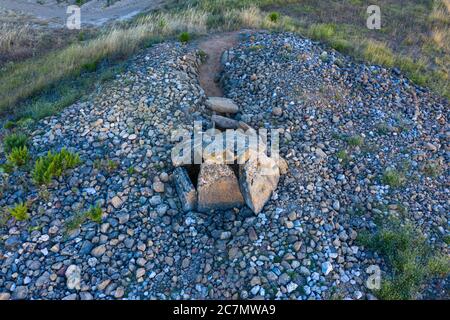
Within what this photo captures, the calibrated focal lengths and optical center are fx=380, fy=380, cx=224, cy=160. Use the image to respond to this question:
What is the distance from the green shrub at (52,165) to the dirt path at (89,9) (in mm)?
18245

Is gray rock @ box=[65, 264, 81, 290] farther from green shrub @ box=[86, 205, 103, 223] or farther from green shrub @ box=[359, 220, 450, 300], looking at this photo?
green shrub @ box=[359, 220, 450, 300]

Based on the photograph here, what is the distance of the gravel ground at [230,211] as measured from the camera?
19.0ft

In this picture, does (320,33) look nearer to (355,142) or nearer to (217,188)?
(355,142)

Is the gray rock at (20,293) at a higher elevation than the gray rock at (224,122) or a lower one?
lower

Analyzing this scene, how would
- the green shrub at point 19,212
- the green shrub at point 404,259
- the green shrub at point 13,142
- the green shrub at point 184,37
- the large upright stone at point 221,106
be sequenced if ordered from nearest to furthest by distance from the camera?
the green shrub at point 404,259 < the green shrub at point 19,212 < the green shrub at point 13,142 < the large upright stone at point 221,106 < the green shrub at point 184,37

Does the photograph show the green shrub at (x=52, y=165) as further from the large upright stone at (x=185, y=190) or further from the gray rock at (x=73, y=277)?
the large upright stone at (x=185, y=190)

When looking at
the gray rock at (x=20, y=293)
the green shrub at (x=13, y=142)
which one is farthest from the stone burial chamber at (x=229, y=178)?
the green shrub at (x=13, y=142)

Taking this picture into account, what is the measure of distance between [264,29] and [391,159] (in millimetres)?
6893

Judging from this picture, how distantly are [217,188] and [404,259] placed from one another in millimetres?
3263

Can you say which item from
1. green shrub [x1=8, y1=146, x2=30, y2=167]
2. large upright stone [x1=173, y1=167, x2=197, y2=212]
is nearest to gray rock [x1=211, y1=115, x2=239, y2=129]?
large upright stone [x1=173, y1=167, x2=197, y2=212]

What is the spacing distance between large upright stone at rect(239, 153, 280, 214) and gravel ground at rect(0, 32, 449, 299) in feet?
0.63

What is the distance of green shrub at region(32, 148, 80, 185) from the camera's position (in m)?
6.97

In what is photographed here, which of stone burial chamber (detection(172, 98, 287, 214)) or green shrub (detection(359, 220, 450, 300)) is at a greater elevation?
stone burial chamber (detection(172, 98, 287, 214))

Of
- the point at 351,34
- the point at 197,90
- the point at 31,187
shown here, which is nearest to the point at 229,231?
the point at 31,187
